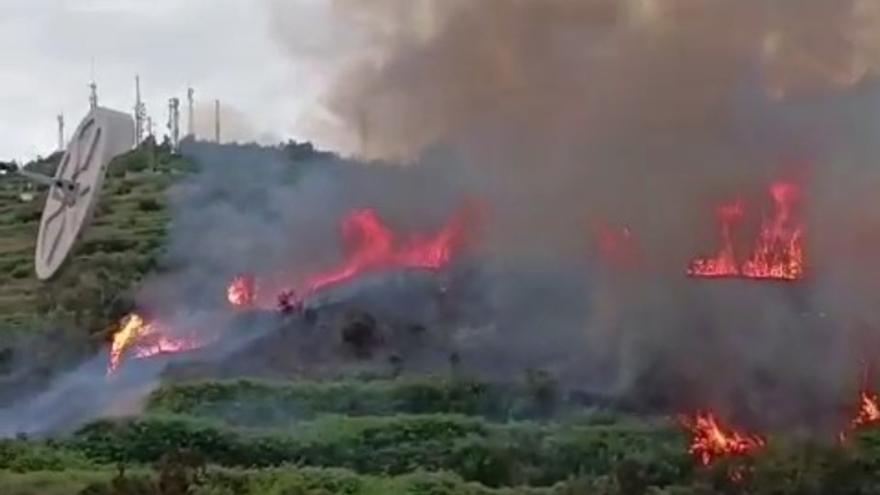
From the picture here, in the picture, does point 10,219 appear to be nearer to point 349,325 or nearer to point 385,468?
point 349,325

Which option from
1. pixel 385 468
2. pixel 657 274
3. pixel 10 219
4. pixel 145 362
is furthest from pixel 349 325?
pixel 10 219

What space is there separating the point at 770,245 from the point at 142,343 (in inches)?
623

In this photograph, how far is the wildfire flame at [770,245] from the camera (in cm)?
4088

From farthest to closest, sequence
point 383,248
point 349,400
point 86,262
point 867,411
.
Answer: point 86,262 → point 383,248 → point 349,400 → point 867,411

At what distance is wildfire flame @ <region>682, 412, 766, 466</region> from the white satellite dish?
44.5ft

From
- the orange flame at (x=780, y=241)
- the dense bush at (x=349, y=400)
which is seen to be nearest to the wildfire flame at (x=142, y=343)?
the dense bush at (x=349, y=400)

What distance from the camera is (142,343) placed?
41812 millimetres

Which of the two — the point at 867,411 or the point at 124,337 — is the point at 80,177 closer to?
the point at 124,337

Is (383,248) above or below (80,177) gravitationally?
below

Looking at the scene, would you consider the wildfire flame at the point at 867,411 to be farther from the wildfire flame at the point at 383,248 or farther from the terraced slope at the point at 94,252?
the terraced slope at the point at 94,252

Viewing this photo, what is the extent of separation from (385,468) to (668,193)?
51.3ft

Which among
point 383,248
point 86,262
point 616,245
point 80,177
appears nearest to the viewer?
point 80,177

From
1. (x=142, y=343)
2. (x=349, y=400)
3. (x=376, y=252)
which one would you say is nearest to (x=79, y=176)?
(x=142, y=343)

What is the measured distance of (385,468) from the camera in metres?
30.0
